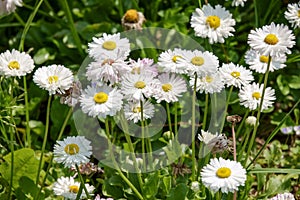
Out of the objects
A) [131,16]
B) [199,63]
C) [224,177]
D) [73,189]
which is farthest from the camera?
[131,16]

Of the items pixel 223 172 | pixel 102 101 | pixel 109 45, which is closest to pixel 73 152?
pixel 102 101

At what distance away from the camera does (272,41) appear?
4.81 ft

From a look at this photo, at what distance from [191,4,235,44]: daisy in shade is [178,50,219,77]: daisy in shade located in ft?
0.54

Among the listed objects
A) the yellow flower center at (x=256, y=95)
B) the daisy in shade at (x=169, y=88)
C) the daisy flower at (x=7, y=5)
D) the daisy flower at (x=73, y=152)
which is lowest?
the daisy flower at (x=73, y=152)

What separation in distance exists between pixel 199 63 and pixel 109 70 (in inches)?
8.5

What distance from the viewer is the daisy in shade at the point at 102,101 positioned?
139 centimetres

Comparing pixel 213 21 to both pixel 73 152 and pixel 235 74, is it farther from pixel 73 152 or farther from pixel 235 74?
pixel 73 152

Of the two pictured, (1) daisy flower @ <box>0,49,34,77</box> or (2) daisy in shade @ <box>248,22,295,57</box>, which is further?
(1) daisy flower @ <box>0,49,34,77</box>

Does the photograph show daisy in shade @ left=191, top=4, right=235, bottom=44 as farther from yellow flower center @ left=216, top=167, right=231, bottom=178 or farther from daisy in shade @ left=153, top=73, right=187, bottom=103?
yellow flower center @ left=216, top=167, right=231, bottom=178

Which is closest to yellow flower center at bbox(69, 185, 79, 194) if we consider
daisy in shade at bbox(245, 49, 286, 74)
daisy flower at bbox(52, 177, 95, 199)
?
daisy flower at bbox(52, 177, 95, 199)

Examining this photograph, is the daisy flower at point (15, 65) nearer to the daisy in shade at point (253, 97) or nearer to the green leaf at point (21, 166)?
the green leaf at point (21, 166)

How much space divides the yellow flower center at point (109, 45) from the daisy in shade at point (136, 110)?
17 centimetres

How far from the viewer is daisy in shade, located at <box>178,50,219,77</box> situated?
1.45m

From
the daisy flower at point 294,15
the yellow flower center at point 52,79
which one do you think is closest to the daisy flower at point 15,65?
the yellow flower center at point 52,79
